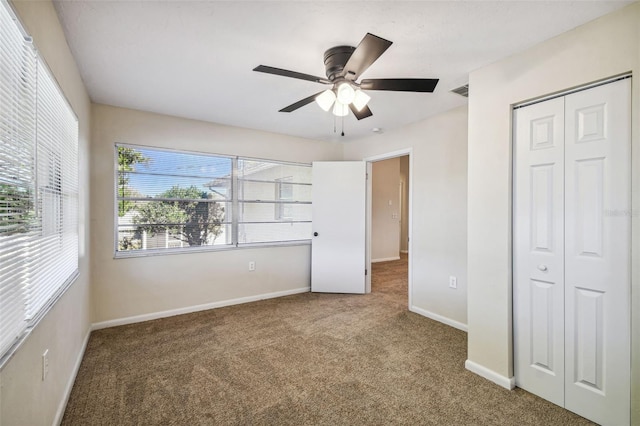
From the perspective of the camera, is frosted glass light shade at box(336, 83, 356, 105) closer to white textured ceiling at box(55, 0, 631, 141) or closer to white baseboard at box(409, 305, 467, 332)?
white textured ceiling at box(55, 0, 631, 141)

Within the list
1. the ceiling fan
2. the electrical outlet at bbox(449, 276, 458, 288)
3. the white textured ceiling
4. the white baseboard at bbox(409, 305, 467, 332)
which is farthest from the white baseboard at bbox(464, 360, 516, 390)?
the white textured ceiling

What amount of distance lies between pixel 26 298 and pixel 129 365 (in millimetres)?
1464

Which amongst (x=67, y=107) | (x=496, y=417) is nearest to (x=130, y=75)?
(x=67, y=107)

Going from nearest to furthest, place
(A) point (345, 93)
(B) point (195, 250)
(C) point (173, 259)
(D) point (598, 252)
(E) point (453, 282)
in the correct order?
(D) point (598, 252)
(A) point (345, 93)
(E) point (453, 282)
(C) point (173, 259)
(B) point (195, 250)

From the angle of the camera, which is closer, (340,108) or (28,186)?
(28,186)

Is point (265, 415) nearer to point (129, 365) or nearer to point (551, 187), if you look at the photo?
point (129, 365)

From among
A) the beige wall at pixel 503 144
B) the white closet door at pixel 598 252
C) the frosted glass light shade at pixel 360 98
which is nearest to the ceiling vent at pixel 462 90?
the beige wall at pixel 503 144

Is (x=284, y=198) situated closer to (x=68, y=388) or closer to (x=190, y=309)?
(x=190, y=309)

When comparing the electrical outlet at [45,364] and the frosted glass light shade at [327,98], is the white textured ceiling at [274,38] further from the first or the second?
the electrical outlet at [45,364]

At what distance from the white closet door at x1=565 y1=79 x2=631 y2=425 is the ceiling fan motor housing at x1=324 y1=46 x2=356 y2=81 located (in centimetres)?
143

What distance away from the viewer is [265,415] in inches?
73.7

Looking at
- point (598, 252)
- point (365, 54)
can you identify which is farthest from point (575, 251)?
point (365, 54)

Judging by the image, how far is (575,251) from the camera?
1885 mm

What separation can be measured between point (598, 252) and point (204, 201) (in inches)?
147
